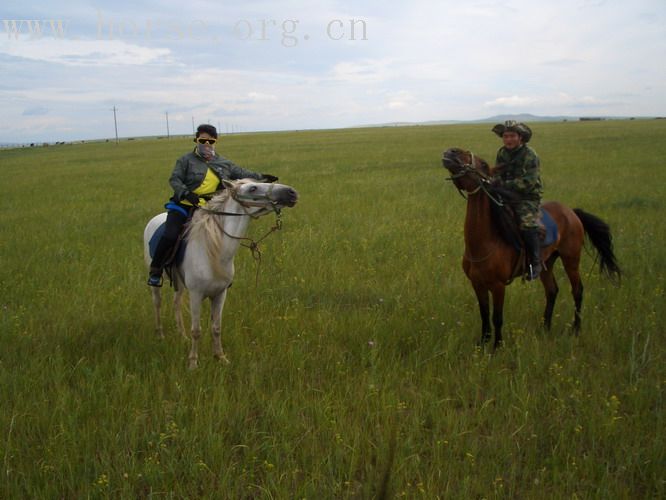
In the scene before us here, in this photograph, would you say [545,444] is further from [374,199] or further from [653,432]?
[374,199]

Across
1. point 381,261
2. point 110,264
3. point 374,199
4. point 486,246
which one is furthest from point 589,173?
point 110,264

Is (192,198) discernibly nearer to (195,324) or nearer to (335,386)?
(195,324)

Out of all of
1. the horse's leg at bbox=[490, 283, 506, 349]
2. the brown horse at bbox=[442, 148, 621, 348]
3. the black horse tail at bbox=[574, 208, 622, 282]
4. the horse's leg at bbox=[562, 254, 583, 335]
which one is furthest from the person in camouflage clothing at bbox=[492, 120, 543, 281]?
the black horse tail at bbox=[574, 208, 622, 282]

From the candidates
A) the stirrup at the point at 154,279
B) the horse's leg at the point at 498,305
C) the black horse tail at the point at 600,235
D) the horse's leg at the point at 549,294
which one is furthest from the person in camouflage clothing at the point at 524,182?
the stirrup at the point at 154,279

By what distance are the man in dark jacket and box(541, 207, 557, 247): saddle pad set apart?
3.53 metres

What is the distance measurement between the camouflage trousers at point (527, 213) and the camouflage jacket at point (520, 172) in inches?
3.5

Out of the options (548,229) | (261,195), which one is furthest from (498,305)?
(261,195)

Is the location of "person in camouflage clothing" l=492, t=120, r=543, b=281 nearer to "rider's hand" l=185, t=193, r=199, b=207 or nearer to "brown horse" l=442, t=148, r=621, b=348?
"brown horse" l=442, t=148, r=621, b=348

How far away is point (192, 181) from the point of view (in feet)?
17.4

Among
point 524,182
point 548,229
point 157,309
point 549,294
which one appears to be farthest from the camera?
point 549,294

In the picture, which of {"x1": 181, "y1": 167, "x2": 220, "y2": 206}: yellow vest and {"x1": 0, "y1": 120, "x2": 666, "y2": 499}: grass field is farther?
{"x1": 181, "y1": 167, "x2": 220, "y2": 206}: yellow vest

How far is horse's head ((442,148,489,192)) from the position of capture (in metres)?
4.91

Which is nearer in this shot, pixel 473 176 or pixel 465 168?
pixel 465 168

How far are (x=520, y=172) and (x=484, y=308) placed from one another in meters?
1.64
